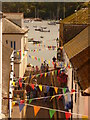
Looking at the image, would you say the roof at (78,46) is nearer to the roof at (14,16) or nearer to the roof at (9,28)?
the roof at (9,28)

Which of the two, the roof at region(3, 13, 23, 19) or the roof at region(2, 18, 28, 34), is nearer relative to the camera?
the roof at region(2, 18, 28, 34)

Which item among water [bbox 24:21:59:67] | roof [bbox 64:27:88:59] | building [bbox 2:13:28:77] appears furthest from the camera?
water [bbox 24:21:59:67]

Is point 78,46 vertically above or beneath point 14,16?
beneath

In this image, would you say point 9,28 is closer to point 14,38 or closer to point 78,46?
point 14,38

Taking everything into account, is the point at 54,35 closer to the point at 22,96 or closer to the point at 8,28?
the point at 8,28

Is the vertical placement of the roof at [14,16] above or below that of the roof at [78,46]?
above

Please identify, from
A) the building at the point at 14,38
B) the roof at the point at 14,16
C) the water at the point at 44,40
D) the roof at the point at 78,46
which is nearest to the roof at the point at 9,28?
the building at the point at 14,38

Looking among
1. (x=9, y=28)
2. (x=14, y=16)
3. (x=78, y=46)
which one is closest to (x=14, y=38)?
(x=9, y=28)

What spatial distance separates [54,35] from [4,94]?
51.3 feet

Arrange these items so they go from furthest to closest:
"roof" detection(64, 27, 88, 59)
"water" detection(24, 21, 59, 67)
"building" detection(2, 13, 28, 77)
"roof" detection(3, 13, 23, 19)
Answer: "water" detection(24, 21, 59, 67)
"roof" detection(3, 13, 23, 19)
"building" detection(2, 13, 28, 77)
"roof" detection(64, 27, 88, 59)

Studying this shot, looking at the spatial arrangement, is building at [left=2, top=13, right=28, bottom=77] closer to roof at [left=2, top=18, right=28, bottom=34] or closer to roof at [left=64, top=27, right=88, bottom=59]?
roof at [left=2, top=18, right=28, bottom=34]

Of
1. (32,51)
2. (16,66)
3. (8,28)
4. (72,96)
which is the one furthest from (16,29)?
(72,96)

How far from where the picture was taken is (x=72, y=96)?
25.1 ft

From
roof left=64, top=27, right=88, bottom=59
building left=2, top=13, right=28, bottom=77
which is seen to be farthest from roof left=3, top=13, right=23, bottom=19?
roof left=64, top=27, right=88, bottom=59
